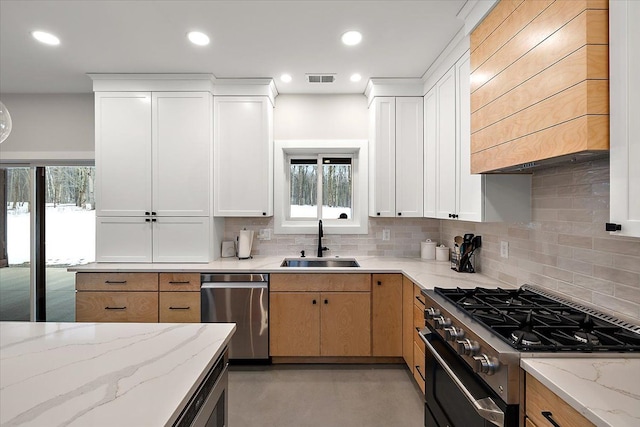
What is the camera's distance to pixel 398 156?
10.4 ft

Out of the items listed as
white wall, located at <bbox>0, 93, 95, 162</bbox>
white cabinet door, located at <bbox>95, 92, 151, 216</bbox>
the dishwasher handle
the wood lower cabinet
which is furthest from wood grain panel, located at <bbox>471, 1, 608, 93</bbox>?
white wall, located at <bbox>0, 93, 95, 162</bbox>

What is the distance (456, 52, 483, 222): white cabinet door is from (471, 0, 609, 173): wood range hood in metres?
0.18

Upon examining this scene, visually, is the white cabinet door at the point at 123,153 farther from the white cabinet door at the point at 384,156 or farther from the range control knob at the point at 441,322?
the range control knob at the point at 441,322

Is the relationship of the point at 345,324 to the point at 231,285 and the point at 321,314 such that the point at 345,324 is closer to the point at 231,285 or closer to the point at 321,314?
the point at 321,314

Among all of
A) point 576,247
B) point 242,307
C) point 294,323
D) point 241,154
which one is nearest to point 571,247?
point 576,247

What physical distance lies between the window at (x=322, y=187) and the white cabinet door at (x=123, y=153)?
1.46 m

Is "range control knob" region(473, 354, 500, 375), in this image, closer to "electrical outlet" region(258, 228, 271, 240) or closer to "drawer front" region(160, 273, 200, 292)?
"drawer front" region(160, 273, 200, 292)

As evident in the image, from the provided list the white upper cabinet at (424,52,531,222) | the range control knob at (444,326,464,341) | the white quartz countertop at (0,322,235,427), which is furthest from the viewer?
the white upper cabinet at (424,52,531,222)

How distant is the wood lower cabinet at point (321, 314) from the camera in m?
2.86

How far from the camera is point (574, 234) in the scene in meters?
1.73

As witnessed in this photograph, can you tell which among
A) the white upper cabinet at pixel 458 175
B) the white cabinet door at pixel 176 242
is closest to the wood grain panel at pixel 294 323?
the white cabinet door at pixel 176 242

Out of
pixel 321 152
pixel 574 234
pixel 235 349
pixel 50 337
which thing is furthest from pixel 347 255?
pixel 50 337

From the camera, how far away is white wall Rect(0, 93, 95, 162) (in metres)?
3.53

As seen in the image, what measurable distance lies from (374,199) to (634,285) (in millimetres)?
2047
